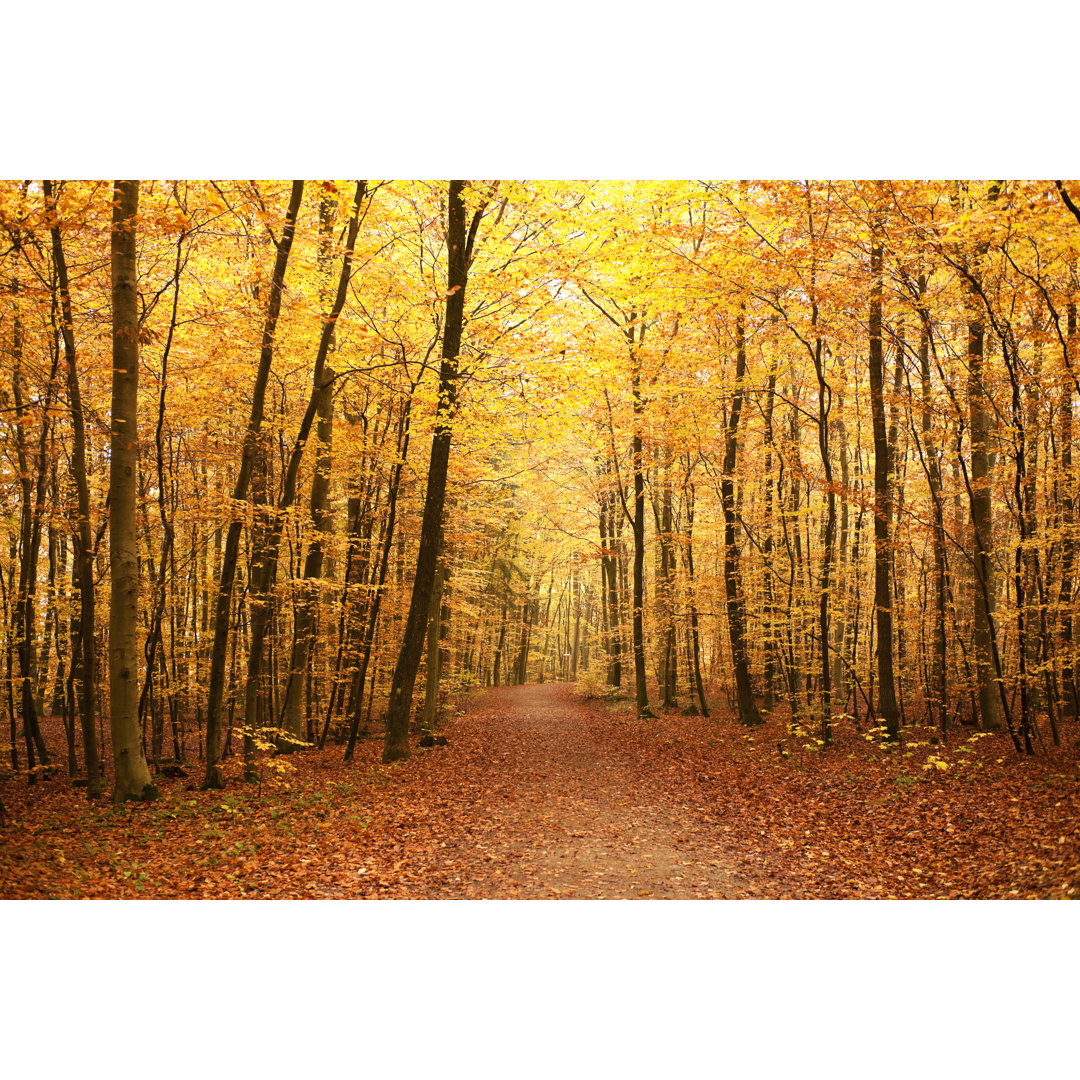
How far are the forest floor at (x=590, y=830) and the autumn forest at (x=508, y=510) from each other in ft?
0.21

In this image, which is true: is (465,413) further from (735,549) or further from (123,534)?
(735,549)

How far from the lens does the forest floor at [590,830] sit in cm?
553

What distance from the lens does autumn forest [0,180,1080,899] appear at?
21.4 feet

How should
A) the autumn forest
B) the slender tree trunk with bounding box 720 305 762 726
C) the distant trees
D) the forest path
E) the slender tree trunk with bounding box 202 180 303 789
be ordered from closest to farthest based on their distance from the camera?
the forest path
the autumn forest
the distant trees
the slender tree trunk with bounding box 202 180 303 789
the slender tree trunk with bounding box 720 305 762 726

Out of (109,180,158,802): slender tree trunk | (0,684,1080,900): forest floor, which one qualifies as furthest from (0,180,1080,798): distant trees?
(0,684,1080,900): forest floor

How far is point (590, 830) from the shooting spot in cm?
755

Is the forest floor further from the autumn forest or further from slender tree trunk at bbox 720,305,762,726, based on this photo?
slender tree trunk at bbox 720,305,762,726

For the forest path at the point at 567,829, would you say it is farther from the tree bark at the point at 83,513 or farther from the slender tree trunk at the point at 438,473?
the tree bark at the point at 83,513

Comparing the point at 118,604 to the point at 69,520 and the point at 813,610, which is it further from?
the point at 813,610

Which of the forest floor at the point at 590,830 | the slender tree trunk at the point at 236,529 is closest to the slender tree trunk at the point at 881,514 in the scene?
the forest floor at the point at 590,830

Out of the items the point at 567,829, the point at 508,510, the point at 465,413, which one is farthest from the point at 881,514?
the point at 508,510

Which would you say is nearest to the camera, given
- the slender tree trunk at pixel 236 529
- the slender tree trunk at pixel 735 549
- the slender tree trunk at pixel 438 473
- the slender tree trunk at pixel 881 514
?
the slender tree trunk at pixel 236 529

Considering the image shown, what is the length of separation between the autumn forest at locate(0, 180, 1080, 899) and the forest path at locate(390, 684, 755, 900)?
7cm
